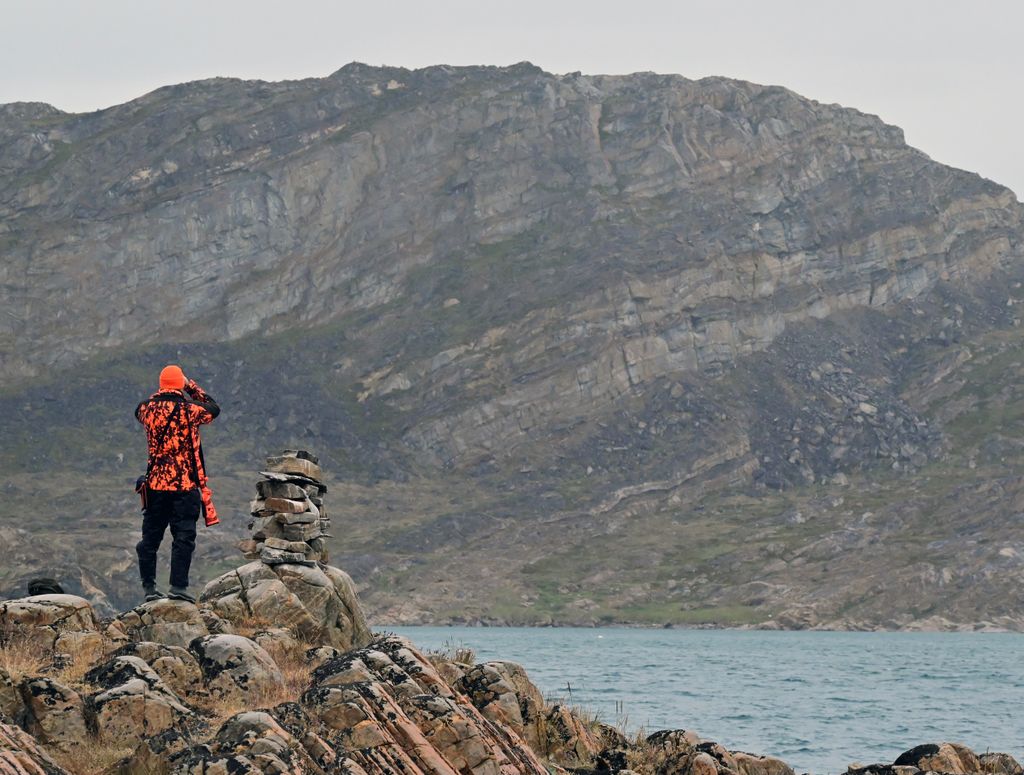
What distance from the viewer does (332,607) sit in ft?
82.4

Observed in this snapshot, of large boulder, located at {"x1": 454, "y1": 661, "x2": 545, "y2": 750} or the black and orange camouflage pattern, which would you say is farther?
large boulder, located at {"x1": 454, "y1": 661, "x2": 545, "y2": 750}

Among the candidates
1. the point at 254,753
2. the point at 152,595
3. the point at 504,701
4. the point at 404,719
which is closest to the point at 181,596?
the point at 152,595

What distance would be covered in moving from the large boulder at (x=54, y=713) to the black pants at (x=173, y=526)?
3.99m

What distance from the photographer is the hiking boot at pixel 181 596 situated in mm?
23078

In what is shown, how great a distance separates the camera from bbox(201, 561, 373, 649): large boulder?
24.0 m

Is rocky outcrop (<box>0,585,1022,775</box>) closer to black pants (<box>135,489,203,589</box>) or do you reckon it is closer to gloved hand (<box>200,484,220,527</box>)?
black pants (<box>135,489,203,589</box>)

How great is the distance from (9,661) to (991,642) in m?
178

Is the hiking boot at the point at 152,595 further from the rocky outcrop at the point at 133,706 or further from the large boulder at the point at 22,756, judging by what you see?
the large boulder at the point at 22,756

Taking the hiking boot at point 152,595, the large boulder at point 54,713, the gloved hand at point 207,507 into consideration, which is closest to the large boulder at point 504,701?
the gloved hand at point 207,507

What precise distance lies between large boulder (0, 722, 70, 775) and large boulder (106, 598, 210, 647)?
12.6 feet

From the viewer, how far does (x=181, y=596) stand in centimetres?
2316

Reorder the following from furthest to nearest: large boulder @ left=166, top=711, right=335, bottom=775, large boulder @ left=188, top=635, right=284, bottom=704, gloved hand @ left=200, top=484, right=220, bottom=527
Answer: gloved hand @ left=200, top=484, right=220, bottom=527 < large boulder @ left=188, top=635, right=284, bottom=704 < large boulder @ left=166, top=711, right=335, bottom=775

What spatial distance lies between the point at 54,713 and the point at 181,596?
179 inches

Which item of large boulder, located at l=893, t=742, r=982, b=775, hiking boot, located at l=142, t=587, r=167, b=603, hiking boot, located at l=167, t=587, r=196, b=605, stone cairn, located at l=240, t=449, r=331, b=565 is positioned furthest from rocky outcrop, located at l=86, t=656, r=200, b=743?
large boulder, located at l=893, t=742, r=982, b=775
